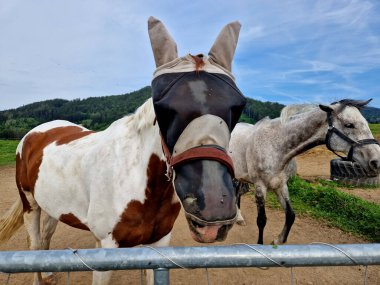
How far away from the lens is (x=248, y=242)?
4.80 m

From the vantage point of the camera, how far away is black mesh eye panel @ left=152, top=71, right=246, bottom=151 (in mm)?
1303

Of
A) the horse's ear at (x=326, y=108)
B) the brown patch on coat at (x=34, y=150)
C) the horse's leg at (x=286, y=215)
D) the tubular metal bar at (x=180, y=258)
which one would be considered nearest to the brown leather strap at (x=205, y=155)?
the tubular metal bar at (x=180, y=258)

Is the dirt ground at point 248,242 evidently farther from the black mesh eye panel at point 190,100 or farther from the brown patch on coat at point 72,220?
the brown patch on coat at point 72,220

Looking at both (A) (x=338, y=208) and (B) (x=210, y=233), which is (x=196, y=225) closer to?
(B) (x=210, y=233)

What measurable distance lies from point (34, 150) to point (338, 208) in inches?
238

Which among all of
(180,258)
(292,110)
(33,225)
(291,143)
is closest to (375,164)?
(291,143)

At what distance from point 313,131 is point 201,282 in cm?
267

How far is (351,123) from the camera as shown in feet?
11.9

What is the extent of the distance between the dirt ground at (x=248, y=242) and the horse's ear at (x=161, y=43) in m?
1.30

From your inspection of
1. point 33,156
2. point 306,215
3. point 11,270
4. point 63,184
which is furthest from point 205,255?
point 306,215

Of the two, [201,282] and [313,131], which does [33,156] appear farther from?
[313,131]

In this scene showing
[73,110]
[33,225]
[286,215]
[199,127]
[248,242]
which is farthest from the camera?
[73,110]

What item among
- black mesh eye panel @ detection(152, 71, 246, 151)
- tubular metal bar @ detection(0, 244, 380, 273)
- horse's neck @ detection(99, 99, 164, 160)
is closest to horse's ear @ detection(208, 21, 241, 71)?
black mesh eye panel @ detection(152, 71, 246, 151)

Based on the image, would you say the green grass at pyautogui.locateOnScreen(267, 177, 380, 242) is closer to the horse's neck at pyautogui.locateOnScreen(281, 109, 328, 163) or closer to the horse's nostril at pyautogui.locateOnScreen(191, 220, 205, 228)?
the horse's neck at pyautogui.locateOnScreen(281, 109, 328, 163)
